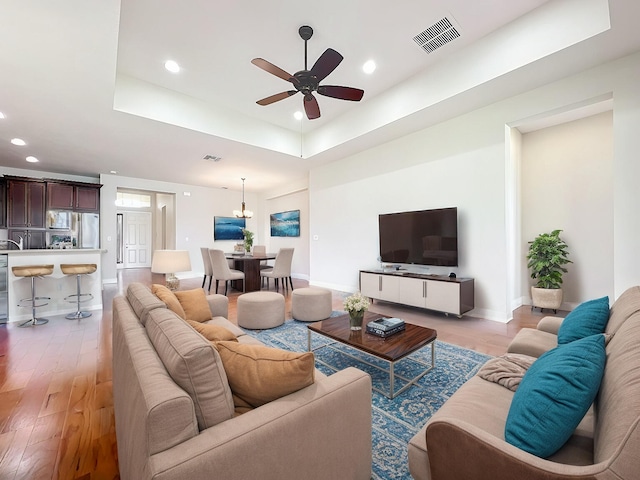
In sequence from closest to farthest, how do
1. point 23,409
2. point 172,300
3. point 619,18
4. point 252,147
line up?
point 23,409, point 172,300, point 619,18, point 252,147

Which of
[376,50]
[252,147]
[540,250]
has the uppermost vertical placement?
[376,50]

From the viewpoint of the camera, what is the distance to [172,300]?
2.18 m

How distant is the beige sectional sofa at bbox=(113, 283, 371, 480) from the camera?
0.79 meters

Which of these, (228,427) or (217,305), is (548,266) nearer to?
(217,305)

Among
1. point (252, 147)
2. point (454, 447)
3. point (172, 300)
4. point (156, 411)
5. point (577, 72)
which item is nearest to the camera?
point (156, 411)

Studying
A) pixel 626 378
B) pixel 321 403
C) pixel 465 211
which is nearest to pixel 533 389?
pixel 626 378

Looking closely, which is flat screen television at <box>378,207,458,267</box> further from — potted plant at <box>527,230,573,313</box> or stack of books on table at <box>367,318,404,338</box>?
stack of books on table at <box>367,318,404,338</box>

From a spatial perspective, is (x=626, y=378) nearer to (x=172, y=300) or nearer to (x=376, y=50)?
(x=172, y=300)

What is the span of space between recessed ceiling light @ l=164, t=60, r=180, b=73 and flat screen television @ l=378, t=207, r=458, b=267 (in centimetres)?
368

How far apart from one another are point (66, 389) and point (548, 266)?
571cm

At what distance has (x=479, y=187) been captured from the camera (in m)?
3.95

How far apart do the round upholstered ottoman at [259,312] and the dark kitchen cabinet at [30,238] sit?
5.85 m

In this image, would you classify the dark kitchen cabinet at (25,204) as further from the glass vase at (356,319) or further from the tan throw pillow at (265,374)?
the tan throw pillow at (265,374)

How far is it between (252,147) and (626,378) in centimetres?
523
